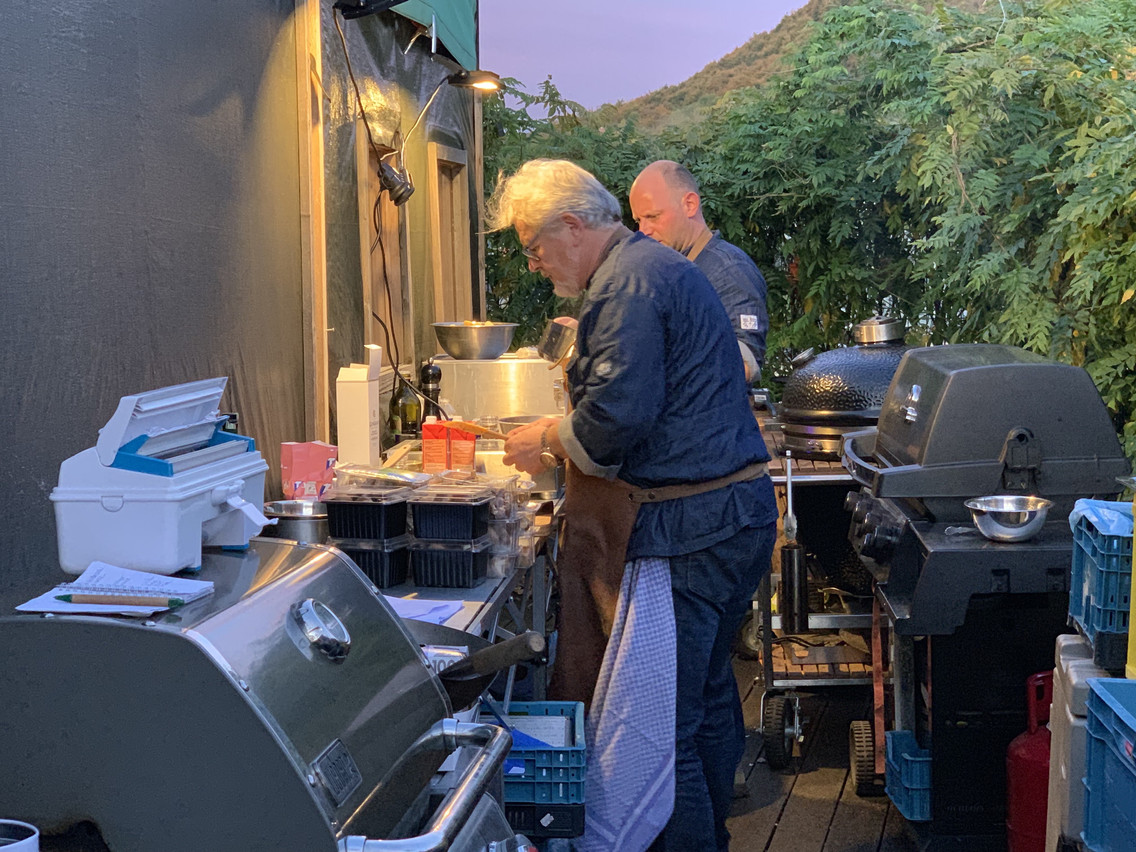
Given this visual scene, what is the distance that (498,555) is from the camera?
3020 millimetres

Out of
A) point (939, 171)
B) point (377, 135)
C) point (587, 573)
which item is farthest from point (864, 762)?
point (939, 171)

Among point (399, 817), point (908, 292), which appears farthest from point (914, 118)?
point (399, 817)

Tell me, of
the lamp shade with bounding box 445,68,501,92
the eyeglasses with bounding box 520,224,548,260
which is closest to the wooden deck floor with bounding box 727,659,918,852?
the eyeglasses with bounding box 520,224,548,260

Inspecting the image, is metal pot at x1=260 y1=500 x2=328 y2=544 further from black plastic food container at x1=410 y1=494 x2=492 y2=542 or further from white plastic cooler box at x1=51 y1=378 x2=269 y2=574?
white plastic cooler box at x1=51 y1=378 x2=269 y2=574

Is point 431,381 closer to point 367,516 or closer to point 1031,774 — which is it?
point 367,516

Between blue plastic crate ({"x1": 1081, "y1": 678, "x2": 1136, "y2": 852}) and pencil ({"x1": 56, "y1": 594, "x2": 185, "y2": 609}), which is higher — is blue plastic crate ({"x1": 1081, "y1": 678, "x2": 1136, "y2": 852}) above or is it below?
below

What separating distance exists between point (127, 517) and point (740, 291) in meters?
2.83

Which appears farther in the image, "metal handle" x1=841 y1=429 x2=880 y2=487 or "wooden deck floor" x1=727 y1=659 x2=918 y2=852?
"wooden deck floor" x1=727 y1=659 x2=918 y2=852

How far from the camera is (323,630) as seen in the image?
1593 mm

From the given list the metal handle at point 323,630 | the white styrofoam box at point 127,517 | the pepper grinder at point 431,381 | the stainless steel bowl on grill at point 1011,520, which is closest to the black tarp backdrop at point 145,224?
the white styrofoam box at point 127,517

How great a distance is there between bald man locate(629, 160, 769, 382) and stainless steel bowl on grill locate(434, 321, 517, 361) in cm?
75

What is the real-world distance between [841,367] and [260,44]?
2.34 metres

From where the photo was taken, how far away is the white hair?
120 inches

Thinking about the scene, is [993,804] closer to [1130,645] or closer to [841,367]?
[1130,645]
